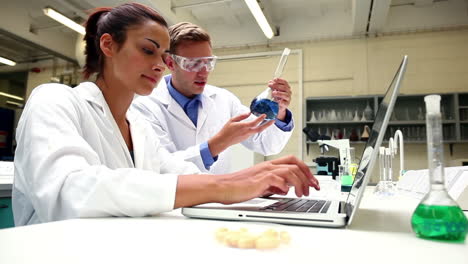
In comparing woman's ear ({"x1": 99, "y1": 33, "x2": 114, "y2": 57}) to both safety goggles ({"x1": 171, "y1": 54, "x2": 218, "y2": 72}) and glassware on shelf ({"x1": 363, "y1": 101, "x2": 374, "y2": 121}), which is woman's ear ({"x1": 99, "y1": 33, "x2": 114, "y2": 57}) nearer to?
safety goggles ({"x1": 171, "y1": 54, "x2": 218, "y2": 72})

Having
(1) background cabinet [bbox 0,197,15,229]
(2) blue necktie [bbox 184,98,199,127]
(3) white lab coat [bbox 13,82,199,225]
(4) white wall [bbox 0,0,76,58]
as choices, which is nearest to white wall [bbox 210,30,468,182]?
(4) white wall [bbox 0,0,76,58]

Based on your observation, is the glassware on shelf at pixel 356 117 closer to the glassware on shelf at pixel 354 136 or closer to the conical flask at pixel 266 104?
the glassware on shelf at pixel 354 136

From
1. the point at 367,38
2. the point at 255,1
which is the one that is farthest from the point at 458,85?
the point at 255,1

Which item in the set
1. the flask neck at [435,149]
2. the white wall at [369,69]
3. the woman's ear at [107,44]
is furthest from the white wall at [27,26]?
the flask neck at [435,149]

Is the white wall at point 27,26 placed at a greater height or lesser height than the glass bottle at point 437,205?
greater

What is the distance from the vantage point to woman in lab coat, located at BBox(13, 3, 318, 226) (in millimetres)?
699

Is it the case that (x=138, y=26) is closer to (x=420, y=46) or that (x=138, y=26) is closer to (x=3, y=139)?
(x=3, y=139)

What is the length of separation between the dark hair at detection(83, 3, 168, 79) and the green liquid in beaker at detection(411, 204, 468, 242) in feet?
3.34

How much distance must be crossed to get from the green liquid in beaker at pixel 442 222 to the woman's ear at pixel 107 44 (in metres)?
1.05

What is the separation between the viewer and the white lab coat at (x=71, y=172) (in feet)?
2.25

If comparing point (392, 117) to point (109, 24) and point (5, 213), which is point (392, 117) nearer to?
point (109, 24)

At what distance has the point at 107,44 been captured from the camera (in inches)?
46.3

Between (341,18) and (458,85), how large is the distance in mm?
1962

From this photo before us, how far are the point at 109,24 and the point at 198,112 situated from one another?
2.53 feet
